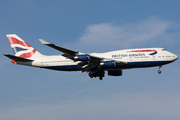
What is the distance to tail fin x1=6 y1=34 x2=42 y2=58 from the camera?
48.0 metres

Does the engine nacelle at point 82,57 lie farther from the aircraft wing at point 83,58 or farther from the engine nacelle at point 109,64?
the engine nacelle at point 109,64

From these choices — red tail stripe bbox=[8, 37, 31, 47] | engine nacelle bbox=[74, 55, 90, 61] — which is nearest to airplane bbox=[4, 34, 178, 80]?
engine nacelle bbox=[74, 55, 90, 61]

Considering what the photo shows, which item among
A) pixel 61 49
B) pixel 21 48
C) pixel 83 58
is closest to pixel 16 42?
pixel 21 48

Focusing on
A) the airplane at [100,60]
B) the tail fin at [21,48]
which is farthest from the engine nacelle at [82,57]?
the tail fin at [21,48]

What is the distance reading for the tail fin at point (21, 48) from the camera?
48.0 m

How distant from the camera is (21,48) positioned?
48.7 metres

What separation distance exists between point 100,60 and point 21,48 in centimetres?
1748

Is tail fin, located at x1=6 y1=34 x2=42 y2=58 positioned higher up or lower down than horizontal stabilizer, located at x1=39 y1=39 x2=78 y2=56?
higher up

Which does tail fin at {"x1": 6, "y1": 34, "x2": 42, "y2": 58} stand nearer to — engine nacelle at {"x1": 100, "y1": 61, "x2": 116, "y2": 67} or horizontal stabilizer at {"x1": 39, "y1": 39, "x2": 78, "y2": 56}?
horizontal stabilizer at {"x1": 39, "y1": 39, "x2": 78, "y2": 56}

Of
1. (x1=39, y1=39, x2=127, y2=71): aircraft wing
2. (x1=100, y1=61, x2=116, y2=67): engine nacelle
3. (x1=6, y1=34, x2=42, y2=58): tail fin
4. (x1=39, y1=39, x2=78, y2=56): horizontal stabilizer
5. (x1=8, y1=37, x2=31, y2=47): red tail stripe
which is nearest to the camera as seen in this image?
(x1=39, y1=39, x2=78, y2=56): horizontal stabilizer

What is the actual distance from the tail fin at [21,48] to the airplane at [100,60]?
128 cm

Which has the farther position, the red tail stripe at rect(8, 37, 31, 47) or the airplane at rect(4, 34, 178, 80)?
the red tail stripe at rect(8, 37, 31, 47)

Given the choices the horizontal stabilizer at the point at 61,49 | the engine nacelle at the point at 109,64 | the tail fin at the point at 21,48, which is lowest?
the engine nacelle at the point at 109,64

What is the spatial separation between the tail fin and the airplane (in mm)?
1284
